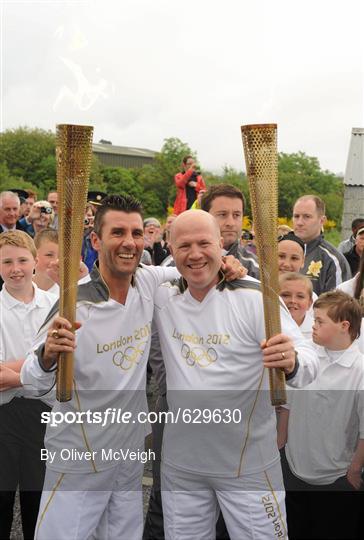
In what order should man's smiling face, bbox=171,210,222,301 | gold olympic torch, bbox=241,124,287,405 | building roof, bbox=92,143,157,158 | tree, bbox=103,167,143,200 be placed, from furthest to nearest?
building roof, bbox=92,143,157,158 → tree, bbox=103,167,143,200 → man's smiling face, bbox=171,210,222,301 → gold olympic torch, bbox=241,124,287,405

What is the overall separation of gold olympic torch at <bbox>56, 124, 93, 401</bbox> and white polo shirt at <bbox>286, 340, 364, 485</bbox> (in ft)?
4.08

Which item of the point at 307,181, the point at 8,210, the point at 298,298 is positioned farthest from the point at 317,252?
the point at 307,181

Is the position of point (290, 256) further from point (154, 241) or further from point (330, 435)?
point (154, 241)

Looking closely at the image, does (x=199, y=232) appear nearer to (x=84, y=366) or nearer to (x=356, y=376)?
(x=84, y=366)

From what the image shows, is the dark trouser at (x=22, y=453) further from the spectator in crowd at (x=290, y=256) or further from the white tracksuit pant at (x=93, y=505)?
the spectator in crowd at (x=290, y=256)

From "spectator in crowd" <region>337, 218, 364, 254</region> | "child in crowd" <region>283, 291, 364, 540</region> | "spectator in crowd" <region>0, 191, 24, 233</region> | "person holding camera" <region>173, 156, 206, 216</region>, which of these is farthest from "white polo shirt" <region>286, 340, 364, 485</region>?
"person holding camera" <region>173, 156, 206, 216</region>

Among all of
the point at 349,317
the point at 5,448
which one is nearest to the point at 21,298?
the point at 5,448

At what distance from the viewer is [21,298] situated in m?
3.07

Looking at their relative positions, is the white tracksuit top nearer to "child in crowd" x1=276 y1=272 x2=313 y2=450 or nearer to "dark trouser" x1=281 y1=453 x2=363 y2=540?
"dark trouser" x1=281 y1=453 x2=363 y2=540

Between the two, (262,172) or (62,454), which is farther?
(62,454)

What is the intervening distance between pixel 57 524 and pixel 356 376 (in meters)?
1.48

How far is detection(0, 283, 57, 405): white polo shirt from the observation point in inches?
115

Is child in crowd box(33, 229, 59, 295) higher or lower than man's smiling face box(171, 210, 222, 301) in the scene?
lower

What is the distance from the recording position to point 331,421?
2877 millimetres
